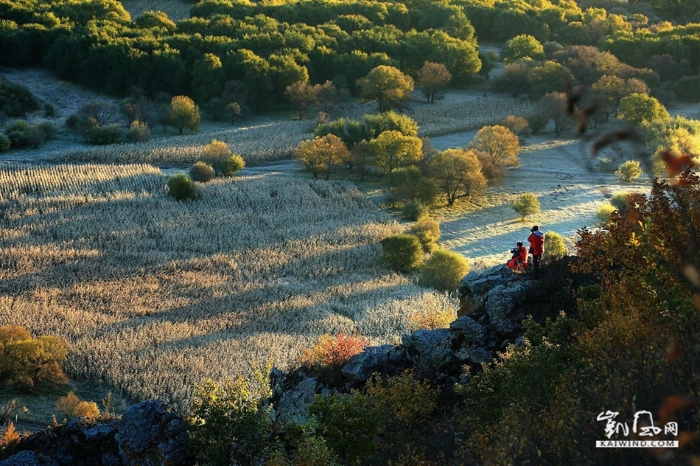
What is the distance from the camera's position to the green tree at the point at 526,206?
63.1 meters

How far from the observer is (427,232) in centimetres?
5822

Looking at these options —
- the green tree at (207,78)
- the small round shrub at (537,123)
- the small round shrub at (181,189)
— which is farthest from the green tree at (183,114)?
the small round shrub at (537,123)

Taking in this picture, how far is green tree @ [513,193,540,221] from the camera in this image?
63094mm

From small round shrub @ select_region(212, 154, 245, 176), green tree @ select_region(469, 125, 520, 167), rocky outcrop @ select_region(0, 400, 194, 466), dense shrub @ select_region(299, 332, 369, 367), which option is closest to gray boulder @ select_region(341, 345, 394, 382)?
dense shrub @ select_region(299, 332, 369, 367)

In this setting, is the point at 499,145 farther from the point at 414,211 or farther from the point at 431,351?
the point at 431,351

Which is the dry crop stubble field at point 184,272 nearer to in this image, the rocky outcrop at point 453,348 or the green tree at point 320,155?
the green tree at point 320,155

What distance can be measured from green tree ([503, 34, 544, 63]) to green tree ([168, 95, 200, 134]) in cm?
5077

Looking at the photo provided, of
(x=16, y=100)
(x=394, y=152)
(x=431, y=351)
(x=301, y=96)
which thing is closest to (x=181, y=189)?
(x=394, y=152)

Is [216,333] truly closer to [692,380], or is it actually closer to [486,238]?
[486,238]

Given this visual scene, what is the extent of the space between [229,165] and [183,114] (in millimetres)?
18801

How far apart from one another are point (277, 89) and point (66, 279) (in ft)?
188

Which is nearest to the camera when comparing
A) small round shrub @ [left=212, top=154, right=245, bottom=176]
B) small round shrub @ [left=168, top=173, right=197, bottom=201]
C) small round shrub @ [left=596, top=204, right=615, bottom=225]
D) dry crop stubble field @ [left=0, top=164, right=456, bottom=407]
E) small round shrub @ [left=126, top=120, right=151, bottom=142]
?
dry crop stubble field @ [left=0, top=164, right=456, bottom=407]

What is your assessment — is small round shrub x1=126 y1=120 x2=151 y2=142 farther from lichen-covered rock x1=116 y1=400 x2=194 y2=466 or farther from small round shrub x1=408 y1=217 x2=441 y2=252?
lichen-covered rock x1=116 y1=400 x2=194 y2=466

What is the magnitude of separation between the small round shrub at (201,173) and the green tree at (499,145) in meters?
25.5
